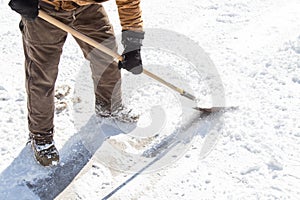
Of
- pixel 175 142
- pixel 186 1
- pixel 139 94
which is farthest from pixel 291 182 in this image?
pixel 186 1

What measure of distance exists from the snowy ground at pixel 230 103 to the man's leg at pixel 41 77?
0.58ft

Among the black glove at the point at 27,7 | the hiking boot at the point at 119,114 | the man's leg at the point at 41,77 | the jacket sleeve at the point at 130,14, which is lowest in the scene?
the hiking boot at the point at 119,114

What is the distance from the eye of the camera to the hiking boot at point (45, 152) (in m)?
3.08

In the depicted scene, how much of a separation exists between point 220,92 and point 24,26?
73.5 inches

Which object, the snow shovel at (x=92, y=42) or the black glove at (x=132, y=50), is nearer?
the snow shovel at (x=92, y=42)

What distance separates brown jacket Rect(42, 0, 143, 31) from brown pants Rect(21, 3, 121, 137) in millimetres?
52

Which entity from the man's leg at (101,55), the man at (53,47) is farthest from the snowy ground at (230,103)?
the man's leg at (101,55)

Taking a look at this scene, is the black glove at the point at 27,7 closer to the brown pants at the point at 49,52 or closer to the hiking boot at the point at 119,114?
the brown pants at the point at 49,52

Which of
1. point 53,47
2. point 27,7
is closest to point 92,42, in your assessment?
point 53,47

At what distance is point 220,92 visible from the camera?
3.81 m

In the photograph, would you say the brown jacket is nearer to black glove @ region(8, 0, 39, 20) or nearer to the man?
the man

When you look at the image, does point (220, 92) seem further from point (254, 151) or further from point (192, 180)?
point (192, 180)

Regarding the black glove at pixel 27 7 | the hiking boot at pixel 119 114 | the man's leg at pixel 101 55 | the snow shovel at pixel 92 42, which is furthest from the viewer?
the hiking boot at pixel 119 114

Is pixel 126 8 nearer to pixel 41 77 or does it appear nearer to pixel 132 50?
pixel 132 50
